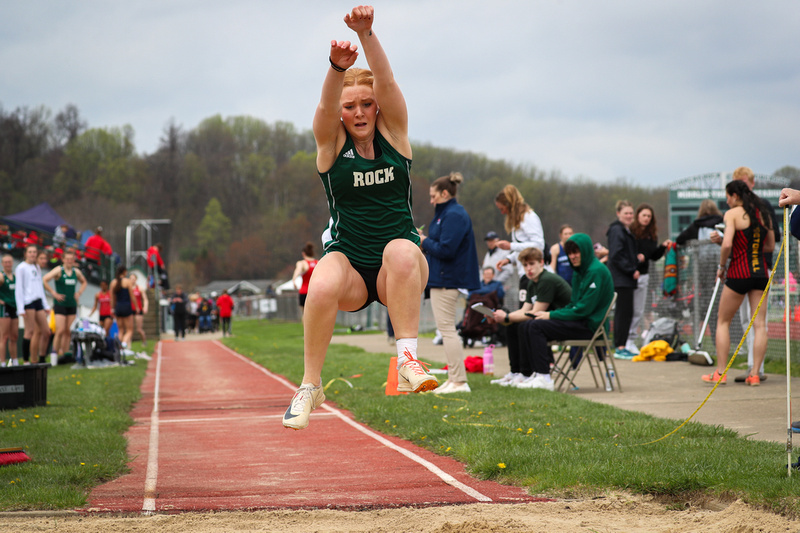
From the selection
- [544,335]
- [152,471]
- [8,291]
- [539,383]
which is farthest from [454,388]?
[8,291]

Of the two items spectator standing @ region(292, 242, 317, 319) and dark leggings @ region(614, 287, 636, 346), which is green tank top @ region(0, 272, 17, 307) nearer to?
spectator standing @ region(292, 242, 317, 319)

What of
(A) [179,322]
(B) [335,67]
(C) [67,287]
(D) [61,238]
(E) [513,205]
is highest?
(D) [61,238]

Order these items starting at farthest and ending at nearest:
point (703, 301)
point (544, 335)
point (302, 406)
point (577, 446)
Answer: point (703, 301), point (544, 335), point (577, 446), point (302, 406)

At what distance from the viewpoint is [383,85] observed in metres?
3.99

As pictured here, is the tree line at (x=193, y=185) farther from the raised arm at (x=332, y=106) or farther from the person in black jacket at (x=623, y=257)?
the raised arm at (x=332, y=106)

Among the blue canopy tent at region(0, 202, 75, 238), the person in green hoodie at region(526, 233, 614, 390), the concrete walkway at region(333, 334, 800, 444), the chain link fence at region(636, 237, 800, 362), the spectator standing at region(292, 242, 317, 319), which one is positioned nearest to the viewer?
the concrete walkway at region(333, 334, 800, 444)

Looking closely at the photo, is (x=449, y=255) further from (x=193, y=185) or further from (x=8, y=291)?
(x=193, y=185)

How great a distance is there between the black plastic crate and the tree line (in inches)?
2070

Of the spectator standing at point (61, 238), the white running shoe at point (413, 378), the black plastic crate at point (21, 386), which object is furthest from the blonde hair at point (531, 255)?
the spectator standing at point (61, 238)

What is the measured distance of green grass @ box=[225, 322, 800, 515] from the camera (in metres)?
4.29

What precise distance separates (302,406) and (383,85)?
167 centimetres

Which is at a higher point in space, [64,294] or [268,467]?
[64,294]

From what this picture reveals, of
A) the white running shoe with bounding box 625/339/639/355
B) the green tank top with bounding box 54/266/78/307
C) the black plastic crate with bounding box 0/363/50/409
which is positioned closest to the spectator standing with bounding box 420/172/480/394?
the black plastic crate with bounding box 0/363/50/409

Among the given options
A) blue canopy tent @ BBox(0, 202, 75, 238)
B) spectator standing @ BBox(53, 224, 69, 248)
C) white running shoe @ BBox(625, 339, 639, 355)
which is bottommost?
white running shoe @ BBox(625, 339, 639, 355)
